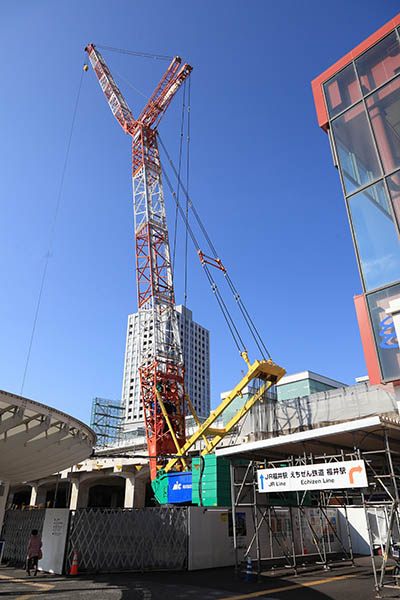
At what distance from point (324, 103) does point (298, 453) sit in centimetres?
1421

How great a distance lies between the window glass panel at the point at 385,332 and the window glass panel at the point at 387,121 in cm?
408

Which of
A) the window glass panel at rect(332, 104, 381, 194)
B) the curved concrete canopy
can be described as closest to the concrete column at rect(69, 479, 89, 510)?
the curved concrete canopy

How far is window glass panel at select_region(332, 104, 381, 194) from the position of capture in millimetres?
13719

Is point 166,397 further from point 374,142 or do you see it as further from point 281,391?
point 281,391

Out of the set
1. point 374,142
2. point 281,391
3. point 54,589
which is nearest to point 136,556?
point 54,589

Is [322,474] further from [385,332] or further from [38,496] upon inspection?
[38,496]

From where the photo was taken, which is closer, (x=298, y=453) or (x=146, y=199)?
(x=298, y=453)

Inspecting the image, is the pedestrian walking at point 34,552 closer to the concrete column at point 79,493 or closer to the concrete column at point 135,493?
the concrete column at point 135,493

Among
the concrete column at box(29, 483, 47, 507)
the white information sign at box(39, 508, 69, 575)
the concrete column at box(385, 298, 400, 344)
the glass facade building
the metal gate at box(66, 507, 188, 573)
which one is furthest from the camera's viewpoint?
the concrete column at box(29, 483, 47, 507)

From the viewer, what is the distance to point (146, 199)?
4300 centimetres

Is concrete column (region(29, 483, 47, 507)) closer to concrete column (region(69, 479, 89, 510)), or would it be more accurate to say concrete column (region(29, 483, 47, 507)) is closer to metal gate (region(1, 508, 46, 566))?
concrete column (region(69, 479, 89, 510))

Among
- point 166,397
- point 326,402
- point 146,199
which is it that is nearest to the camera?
point 326,402

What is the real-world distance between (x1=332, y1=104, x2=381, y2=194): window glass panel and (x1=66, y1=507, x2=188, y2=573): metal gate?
14.9m

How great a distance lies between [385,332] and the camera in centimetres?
1200
